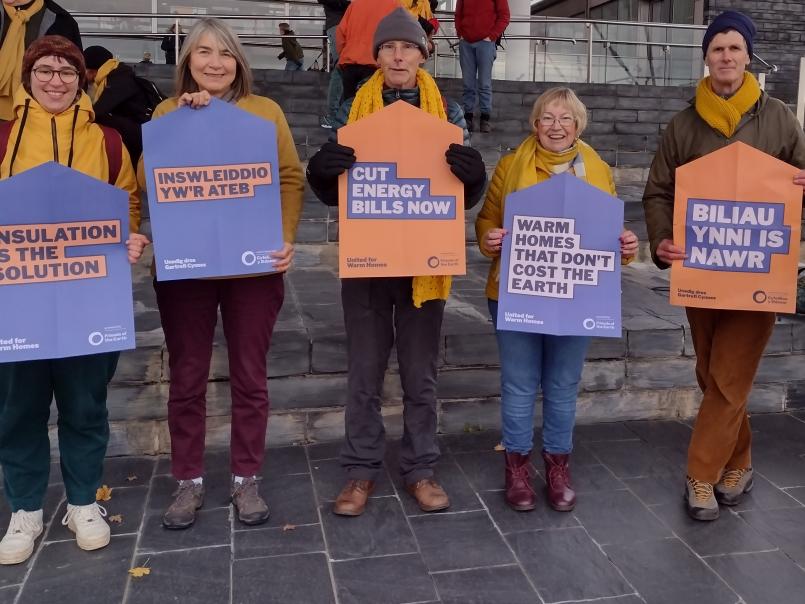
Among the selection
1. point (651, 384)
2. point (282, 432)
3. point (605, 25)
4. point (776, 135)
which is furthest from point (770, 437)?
point (605, 25)

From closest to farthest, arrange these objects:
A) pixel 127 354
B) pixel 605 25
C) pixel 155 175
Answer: pixel 155 175 < pixel 127 354 < pixel 605 25

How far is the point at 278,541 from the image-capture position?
2.72 m

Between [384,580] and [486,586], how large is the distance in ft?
1.12

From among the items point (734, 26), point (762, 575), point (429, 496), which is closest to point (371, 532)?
point (429, 496)

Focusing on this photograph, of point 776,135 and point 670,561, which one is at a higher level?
point 776,135

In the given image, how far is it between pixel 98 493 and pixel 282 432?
878mm

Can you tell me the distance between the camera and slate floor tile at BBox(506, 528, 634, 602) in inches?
96.0

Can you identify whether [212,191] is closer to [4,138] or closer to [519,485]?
[4,138]

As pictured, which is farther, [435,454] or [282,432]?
[282,432]

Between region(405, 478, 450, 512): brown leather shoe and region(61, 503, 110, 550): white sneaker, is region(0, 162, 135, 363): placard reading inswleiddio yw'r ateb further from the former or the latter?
region(405, 478, 450, 512): brown leather shoe

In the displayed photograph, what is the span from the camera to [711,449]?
293 cm

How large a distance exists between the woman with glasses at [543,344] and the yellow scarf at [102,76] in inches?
61.5

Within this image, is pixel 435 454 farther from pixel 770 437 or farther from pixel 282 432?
pixel 770 437

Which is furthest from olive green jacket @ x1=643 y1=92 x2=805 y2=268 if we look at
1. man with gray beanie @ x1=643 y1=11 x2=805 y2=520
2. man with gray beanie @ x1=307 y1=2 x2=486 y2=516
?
man with gray beanie @ x1=307 y1=2 x2=486 y2=516
